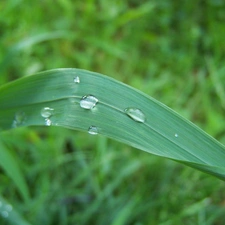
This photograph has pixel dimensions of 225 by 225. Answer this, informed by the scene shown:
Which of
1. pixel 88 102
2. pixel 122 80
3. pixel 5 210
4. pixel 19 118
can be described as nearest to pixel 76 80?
pixel 88 102

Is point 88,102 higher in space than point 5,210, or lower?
higher

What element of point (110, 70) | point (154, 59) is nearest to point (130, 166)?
point (110, 70)

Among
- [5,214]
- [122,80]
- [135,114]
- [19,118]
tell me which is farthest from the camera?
[122,80]

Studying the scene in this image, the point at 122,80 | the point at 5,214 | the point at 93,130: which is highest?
the point at 122,80

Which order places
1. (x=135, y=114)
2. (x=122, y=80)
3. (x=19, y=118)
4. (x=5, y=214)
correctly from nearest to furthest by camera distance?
(x=135, y=114), (x=19, y=118), (x=5, y=214), (x=122, y=80)

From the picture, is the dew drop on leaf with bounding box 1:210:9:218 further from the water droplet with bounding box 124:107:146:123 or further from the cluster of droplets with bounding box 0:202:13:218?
the water droplet with bounding box 124:107:146:123

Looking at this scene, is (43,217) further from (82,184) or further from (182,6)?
(182,6)

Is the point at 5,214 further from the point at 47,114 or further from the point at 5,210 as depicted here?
the point at 47,114
